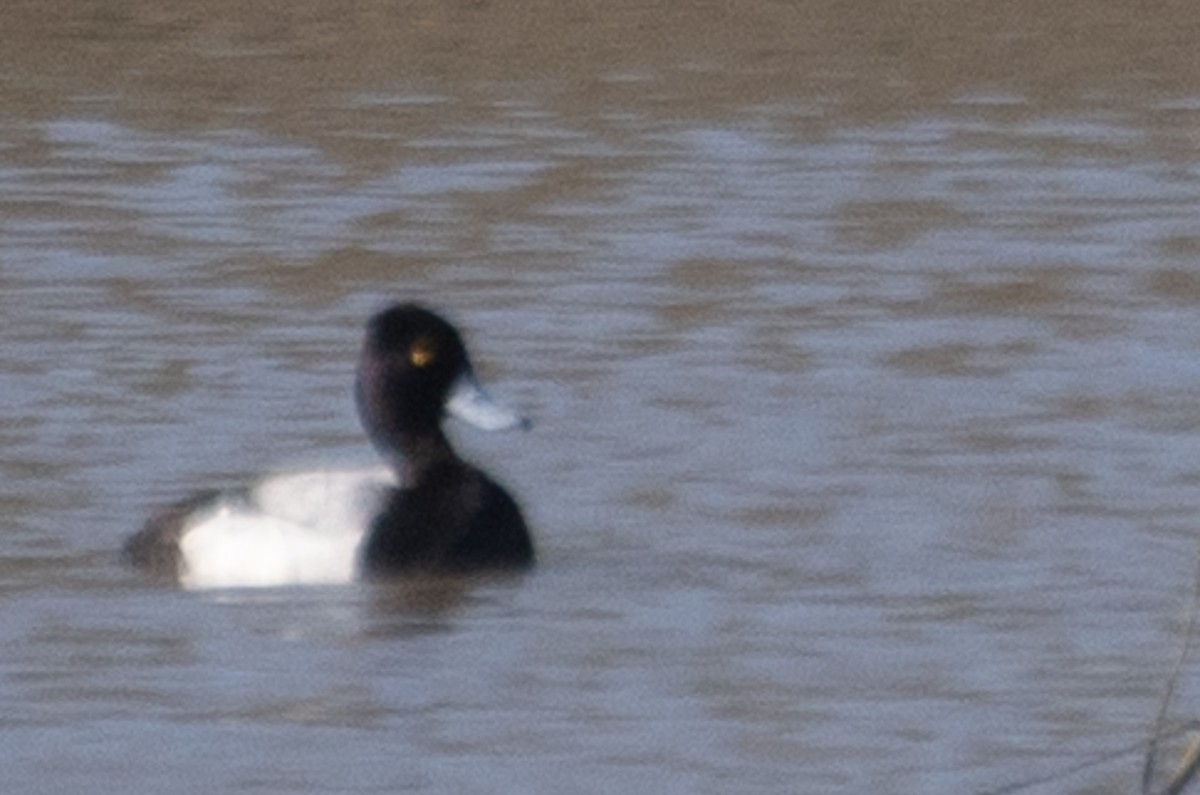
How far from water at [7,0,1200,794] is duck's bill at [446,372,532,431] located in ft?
0.76

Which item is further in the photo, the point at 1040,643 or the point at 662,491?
the point at 662,491

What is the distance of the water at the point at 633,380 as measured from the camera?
752cm

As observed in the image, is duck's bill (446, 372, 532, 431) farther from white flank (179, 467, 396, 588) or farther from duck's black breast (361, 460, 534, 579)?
white flank (179, 467, 396, 588)

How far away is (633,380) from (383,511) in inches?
61.1


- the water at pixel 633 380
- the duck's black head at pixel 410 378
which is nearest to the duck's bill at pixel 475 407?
the duck's black head at pixel 410 378

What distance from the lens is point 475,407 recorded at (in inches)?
372

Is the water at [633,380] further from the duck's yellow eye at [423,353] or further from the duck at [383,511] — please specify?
the duck's yellow eye at [423,353]

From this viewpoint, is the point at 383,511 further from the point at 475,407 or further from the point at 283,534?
the point at 475,407

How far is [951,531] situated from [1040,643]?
1030 mm

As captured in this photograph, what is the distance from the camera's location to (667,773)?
7.07m

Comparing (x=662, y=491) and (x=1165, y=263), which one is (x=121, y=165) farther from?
(x=662, y=491)

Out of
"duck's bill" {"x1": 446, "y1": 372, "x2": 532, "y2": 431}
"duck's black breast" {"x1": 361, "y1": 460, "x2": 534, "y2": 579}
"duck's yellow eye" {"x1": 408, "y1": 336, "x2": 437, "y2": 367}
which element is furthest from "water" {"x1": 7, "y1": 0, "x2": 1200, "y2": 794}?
"duck's yellow eye" {"x1": 408, "y1": 336, "x2": 437, "y2": 367}

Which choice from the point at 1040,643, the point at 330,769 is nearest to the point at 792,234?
the point at 1040,643

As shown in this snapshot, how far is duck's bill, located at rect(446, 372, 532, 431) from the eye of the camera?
941 cm
